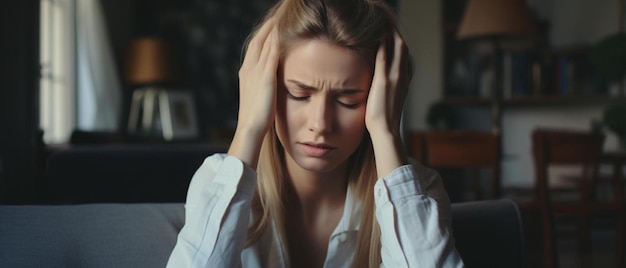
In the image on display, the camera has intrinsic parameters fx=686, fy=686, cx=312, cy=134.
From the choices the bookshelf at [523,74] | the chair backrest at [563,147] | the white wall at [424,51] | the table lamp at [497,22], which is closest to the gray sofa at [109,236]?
the chair backrest at [563,147]

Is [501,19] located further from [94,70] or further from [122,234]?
[94,70]

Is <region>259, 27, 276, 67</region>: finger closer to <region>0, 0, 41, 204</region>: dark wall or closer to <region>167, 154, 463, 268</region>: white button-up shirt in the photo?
<region>167, 154, 463, 268</region>: white button-up shirt

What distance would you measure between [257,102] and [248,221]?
0.21 meters

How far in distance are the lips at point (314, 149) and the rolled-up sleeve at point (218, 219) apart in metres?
0.10

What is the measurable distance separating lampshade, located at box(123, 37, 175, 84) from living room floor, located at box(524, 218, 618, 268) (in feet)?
10.4

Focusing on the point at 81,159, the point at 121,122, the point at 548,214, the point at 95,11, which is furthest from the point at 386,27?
the point at 121,122

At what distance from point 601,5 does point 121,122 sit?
13.6 ft

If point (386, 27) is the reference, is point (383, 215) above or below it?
below

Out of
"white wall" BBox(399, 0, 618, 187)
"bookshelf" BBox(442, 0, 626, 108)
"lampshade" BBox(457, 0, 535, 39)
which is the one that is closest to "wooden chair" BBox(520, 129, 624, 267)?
"lampshade" BBox(457, 0, 535, 39)

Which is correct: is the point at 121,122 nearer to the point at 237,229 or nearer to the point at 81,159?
the point at 81,159

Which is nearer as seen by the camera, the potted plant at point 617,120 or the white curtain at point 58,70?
the potted plant at point 617,120

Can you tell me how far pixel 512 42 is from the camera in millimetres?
3996

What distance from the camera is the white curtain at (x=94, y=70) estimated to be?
540cm

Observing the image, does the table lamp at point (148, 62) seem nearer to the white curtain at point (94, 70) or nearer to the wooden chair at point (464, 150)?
the white curtain at point (94, 70)
